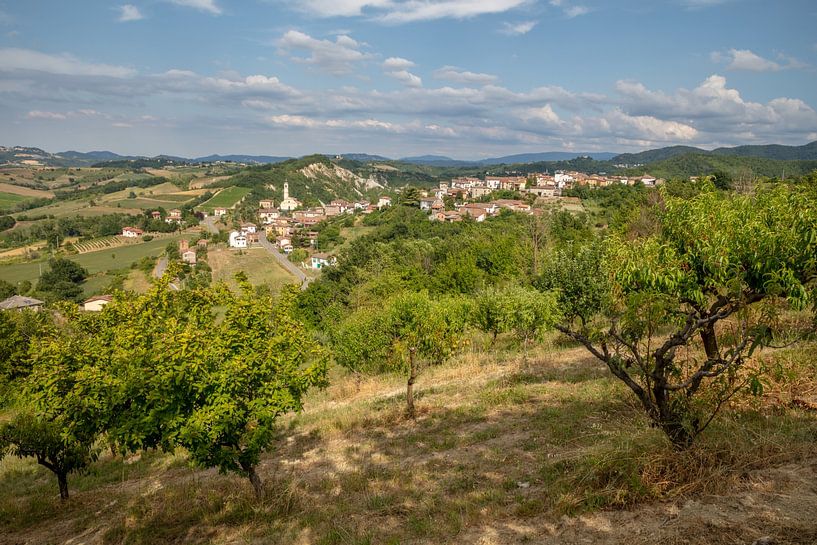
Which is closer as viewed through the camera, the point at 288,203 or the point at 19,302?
the point at 19,302

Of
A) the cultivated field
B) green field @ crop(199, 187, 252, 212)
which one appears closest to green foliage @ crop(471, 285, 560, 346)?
the cultivated field

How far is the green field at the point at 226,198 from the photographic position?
16065cm

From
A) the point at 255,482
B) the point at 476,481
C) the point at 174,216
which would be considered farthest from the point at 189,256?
the point at 476,481

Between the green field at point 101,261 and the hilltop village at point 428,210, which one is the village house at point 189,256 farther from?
the hilltop village at point 428,210

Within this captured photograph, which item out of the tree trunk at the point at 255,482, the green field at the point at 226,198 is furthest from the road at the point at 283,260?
the tree trunk at the point at 255,482

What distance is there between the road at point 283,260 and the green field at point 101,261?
2312 cm

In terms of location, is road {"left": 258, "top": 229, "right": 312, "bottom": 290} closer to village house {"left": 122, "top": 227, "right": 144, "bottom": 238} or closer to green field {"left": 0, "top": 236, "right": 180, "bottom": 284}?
green field {"left": 0, "top": 236, "right": 180, "bottom": 284}

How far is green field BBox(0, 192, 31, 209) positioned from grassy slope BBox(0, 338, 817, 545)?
→ 17916 centimetres

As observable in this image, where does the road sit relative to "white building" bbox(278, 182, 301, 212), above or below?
below

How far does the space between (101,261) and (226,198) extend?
76640mm

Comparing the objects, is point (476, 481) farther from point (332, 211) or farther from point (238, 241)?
point (332, 211)

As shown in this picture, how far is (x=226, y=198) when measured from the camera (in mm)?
170125

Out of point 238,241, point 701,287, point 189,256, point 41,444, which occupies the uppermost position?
point 701,287

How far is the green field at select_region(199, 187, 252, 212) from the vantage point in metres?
161
